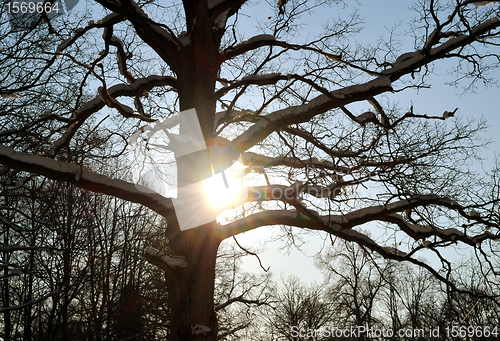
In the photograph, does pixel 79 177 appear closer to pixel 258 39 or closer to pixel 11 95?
pixel 11 95

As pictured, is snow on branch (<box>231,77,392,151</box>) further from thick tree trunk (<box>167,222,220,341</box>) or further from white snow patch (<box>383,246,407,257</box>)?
white snow patch (<box>383,246,407,257</box>)

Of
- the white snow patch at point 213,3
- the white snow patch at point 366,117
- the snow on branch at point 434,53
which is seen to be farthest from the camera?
the white snow patch at point 366,117

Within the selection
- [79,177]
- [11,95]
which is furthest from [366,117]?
[11,95]

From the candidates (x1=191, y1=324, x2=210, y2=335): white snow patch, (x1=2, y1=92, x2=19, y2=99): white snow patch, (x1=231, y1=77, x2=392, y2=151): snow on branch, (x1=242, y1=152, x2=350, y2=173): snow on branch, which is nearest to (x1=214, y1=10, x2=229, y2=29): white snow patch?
(x1=231, y1=77, x2=392, y2=151): snow on branch

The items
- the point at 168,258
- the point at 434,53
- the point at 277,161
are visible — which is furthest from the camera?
the point at 277,161

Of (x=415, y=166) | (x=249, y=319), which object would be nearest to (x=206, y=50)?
(x=415, y=166)

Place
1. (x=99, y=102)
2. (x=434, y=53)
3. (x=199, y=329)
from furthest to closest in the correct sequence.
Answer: (x=99, y=102)
(x=434, y=53)
(x=199, y=329)

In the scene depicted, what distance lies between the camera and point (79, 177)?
15.4ft

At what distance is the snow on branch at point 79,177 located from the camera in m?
4.47

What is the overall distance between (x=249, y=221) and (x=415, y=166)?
2.35 m

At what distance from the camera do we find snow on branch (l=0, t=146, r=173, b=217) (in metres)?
4.47

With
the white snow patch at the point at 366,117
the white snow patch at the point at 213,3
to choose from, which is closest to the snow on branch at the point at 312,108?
the white snow patch at the point at 366,117

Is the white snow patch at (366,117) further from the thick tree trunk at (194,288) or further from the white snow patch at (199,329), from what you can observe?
the white snow patch at (199,329)

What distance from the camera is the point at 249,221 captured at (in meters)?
5.33
